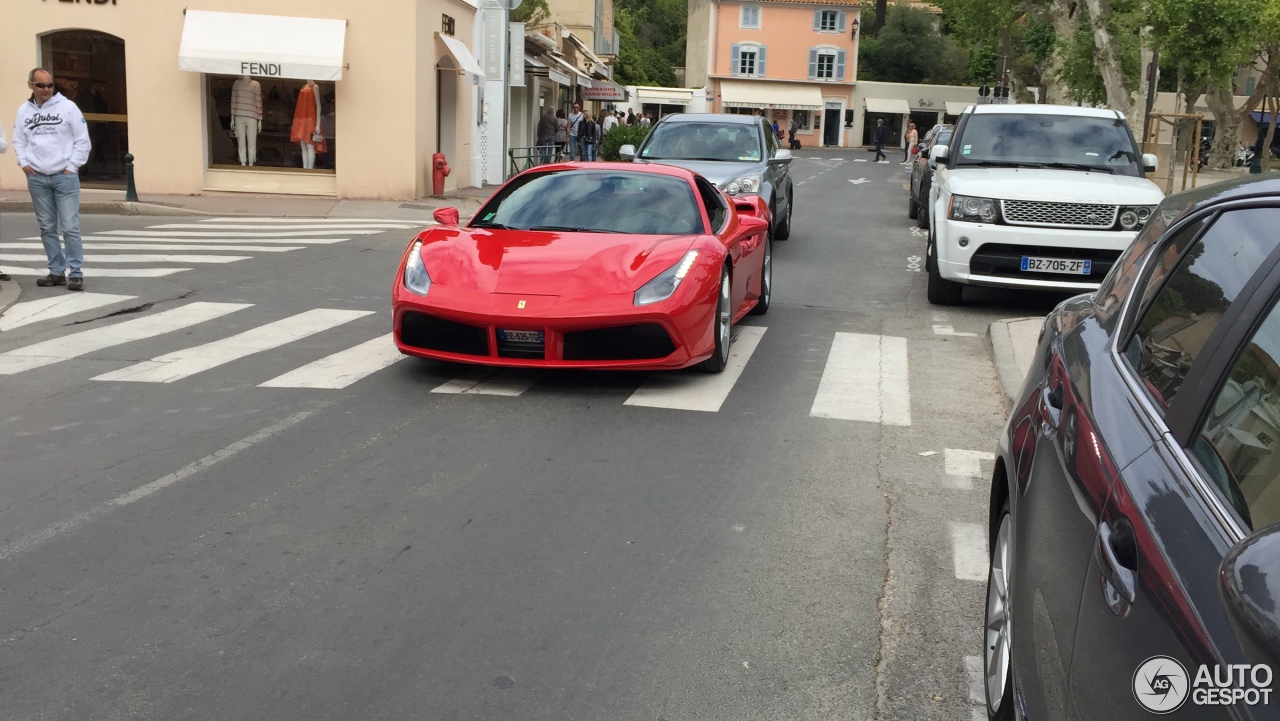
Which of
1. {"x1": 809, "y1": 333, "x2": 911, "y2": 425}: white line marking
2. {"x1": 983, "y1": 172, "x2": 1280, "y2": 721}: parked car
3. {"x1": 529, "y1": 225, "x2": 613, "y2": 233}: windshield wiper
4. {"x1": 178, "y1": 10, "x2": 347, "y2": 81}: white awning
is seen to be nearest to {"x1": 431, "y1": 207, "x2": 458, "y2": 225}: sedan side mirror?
{"x1": 529, "y1": 225, "x2": 613, "y2": 233}: windshield wiper

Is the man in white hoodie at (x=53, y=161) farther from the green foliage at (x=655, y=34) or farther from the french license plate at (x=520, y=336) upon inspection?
the green foliage at (x=655, y=34)

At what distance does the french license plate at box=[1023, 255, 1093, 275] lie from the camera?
10.9 meters

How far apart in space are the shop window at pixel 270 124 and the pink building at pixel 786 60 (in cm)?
5908

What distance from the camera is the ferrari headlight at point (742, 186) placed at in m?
14.2

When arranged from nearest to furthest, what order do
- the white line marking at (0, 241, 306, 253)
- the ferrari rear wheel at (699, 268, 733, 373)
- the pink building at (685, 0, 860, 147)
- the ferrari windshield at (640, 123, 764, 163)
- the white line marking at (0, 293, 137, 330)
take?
the ferrari rear wheel at (699, 268, 733, 373), the white line marking at (0, 293, 137, 330), the white line marking at (0, 241, 306, 253), the ferrari windshield at (640, 123, 764, 163), the pink building at (685, 0, 860, 147)

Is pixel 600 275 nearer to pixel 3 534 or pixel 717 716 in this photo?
pixel 3 534

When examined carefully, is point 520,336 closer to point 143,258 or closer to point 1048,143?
point 1048,143

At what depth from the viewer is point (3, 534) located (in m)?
4.84

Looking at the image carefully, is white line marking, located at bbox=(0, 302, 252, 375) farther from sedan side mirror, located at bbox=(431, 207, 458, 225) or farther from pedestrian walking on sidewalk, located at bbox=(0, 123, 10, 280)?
sedan side mirror, located at bbox=(431, 207, 458, 225)

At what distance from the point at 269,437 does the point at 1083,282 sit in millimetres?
7273

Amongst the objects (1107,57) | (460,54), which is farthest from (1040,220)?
(1107,57)

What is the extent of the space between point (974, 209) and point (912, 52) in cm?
7942

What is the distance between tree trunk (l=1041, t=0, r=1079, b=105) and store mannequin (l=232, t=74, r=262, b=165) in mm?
25044

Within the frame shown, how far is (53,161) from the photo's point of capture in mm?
10914
